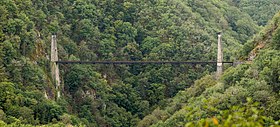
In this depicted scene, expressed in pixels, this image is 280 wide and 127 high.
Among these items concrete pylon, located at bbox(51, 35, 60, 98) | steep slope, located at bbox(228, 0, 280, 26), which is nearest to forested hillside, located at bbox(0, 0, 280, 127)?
concrete pylon, located at bbox(51, 35, 60, 98)

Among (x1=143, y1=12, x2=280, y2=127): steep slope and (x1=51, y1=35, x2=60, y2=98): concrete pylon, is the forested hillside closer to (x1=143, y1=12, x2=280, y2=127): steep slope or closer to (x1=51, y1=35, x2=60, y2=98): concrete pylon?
(x1=143, y1=12, x2=280, y2=127): steep slope

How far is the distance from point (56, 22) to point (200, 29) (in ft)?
52.8

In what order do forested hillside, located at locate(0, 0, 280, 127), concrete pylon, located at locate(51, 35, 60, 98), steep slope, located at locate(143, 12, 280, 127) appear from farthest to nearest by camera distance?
concrete pylon, located at locate(51, 35, 60, 98)
forested hillside, located at locate(0, 0, 280, 127)
steep slope, located at locate(143, 12, 280, 127)

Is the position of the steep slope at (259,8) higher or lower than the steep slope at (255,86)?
higher

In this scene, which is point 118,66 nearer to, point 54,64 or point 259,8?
point 54,64

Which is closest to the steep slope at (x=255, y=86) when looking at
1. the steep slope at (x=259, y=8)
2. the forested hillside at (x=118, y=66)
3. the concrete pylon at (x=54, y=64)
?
the forested hillside at (x=118, y=66)

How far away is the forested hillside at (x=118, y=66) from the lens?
1389 inches

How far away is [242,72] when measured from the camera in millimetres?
34531

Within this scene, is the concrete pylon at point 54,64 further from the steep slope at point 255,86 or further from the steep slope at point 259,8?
the steep slope at point 259,8

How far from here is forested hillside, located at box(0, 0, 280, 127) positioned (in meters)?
35.3

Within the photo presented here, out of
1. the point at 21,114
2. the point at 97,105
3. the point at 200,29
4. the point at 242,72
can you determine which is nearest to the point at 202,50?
the point at 200,29

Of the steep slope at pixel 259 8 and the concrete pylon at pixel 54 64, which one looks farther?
the steep slope at pixel 259 8

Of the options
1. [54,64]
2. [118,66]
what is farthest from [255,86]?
[118,66]

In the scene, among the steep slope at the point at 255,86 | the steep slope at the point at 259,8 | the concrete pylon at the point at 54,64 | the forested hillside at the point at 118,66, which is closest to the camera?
the steep slope at the point at 255,86
